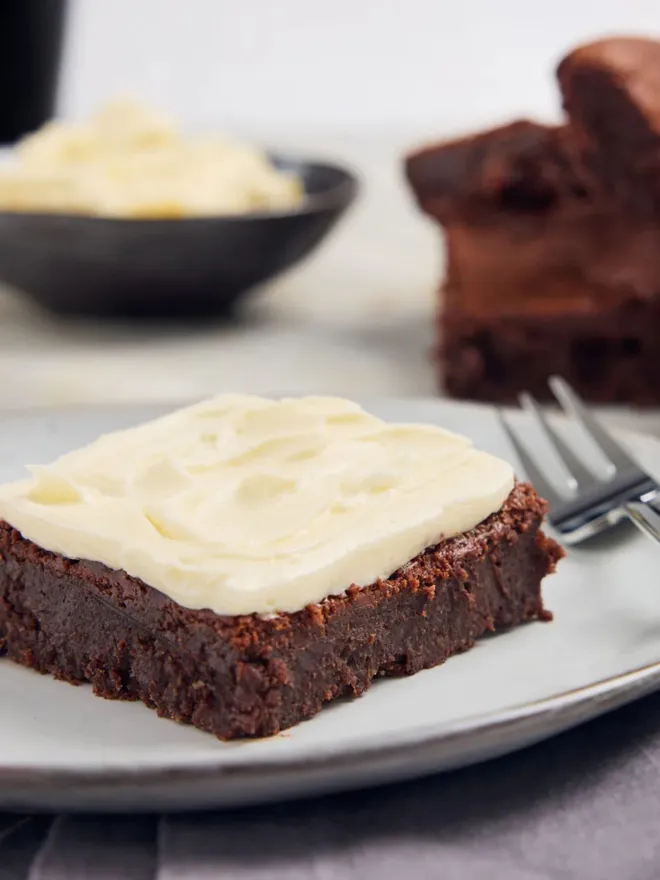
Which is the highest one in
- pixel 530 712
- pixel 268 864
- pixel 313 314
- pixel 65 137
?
pixel 530 712

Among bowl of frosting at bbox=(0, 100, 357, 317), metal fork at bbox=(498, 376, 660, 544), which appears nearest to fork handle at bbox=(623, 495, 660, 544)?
metal fork at bbox=(498, 376, 660, 544)

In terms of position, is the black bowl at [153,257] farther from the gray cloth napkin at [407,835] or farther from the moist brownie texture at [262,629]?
the gray cloth napkin at [407,835]

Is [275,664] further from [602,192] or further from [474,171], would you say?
[474,171]

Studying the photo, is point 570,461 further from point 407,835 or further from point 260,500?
point 407,835

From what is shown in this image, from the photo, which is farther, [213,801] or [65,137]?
[65,137]

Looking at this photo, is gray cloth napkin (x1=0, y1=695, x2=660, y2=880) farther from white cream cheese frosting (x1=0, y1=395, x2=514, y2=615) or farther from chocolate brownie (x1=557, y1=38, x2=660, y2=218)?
chocolate brownie (x1=557, y1=38, x2=660, y2=218)

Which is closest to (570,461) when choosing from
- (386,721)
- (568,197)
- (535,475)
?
(535,475)

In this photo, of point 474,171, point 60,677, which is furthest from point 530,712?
point 474,171
